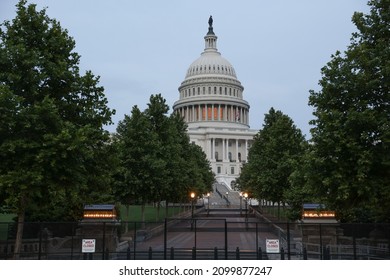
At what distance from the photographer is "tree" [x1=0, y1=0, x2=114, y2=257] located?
2341 centimetres

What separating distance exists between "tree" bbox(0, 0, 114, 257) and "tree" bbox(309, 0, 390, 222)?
1140cm

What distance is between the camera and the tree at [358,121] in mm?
23641

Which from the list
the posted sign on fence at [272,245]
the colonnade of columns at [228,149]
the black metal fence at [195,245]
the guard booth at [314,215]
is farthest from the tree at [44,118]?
the colonnade of columns at [228,149]

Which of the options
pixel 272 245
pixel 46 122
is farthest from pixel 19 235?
pixel 272 245

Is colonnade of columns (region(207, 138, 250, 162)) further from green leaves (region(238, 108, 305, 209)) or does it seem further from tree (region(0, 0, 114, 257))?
tree (region(0, 0, 114, 257))

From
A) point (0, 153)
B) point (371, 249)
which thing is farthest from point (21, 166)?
point (371, 249)

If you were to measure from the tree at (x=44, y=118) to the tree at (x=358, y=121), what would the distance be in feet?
37.4

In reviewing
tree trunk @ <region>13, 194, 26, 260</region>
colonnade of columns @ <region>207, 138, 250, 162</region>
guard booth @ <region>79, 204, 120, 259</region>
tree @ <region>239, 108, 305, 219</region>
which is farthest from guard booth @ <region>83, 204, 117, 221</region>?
colonnade of columns @ <region>207, 138, 250, 162</region>

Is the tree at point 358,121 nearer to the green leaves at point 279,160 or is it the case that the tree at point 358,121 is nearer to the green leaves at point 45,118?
the green leaves at point 45,118

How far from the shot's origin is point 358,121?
23719mm

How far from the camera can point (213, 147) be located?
18538 cm

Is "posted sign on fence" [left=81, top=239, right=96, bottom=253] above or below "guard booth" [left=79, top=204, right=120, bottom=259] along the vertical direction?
below

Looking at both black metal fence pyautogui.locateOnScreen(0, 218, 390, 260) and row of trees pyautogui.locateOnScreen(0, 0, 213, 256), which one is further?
black metal fence pyautogui.locateOnScreen(0, 218, 390, 260)

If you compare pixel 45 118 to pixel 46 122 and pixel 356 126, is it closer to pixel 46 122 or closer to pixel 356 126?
pixel 46 122
